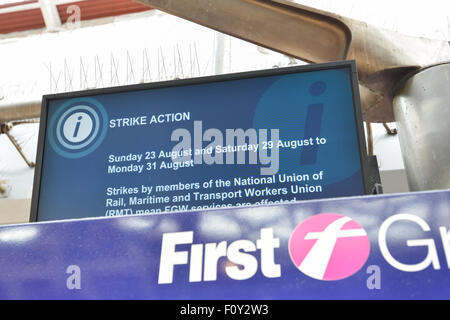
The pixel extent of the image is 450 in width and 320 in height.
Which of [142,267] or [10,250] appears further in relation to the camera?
[10,250]

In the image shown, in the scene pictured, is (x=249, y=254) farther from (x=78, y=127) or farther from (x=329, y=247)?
(x=78, y=127)

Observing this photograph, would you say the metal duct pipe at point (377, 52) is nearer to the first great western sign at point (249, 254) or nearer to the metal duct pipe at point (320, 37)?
the metal duct pipe at point (320, 37)

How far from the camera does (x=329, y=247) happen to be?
5.12 feet

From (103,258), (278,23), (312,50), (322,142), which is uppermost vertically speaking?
(278,23)

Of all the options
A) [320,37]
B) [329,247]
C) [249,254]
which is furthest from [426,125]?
Answer: [249,254]

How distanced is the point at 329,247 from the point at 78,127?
5.17 feet

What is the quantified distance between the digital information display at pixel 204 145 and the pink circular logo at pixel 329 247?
0.68m

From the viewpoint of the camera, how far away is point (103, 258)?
1669 millimetres

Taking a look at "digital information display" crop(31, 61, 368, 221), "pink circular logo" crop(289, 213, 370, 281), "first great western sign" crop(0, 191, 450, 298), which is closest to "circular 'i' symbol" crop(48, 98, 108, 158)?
"digital information display" crop(31, 61, 368, 221)

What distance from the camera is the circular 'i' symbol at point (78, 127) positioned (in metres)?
2.64
